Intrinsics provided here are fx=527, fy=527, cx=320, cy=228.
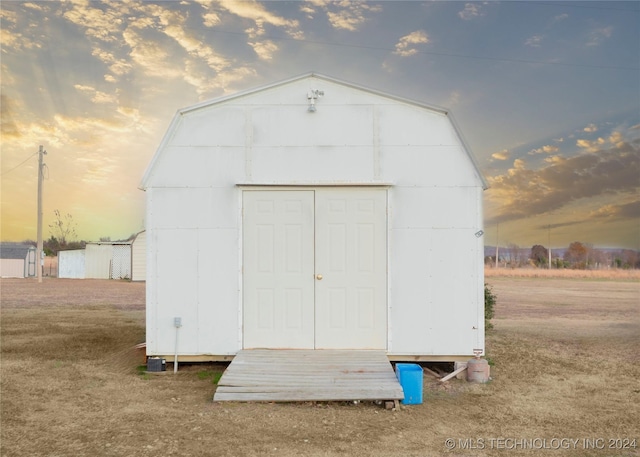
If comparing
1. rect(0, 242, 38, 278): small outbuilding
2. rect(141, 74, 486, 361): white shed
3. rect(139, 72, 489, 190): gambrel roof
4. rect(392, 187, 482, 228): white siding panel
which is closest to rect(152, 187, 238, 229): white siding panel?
rect(141, 74, 486, 361): white shed

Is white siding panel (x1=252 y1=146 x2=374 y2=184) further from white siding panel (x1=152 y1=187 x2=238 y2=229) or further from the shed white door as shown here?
white siding panel (x1=152 y1=187 x2=238 y2=229)

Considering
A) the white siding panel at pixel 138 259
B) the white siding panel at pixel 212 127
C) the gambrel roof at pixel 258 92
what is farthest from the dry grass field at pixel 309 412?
the white siding panel at pixel 138 259

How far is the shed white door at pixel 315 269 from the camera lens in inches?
298

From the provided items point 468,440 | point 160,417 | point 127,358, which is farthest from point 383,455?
point 127,358

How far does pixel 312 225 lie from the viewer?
7.69 m

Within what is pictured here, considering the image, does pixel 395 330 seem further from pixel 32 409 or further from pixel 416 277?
pixel 32 409

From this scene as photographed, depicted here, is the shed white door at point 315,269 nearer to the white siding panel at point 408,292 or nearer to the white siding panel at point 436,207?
the white siding panel at point 408,292

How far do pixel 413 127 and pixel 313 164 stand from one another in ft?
5.07

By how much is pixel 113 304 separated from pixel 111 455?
1427cm

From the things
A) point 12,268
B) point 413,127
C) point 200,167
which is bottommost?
point 12,268

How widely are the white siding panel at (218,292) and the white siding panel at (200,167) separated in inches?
29.8

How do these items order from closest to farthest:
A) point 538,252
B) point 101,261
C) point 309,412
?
point 309,412
point 101,261
point 538,252

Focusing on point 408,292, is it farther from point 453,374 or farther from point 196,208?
point 196,208

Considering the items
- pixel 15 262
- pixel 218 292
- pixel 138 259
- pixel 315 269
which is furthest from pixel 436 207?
pixel 15 262
